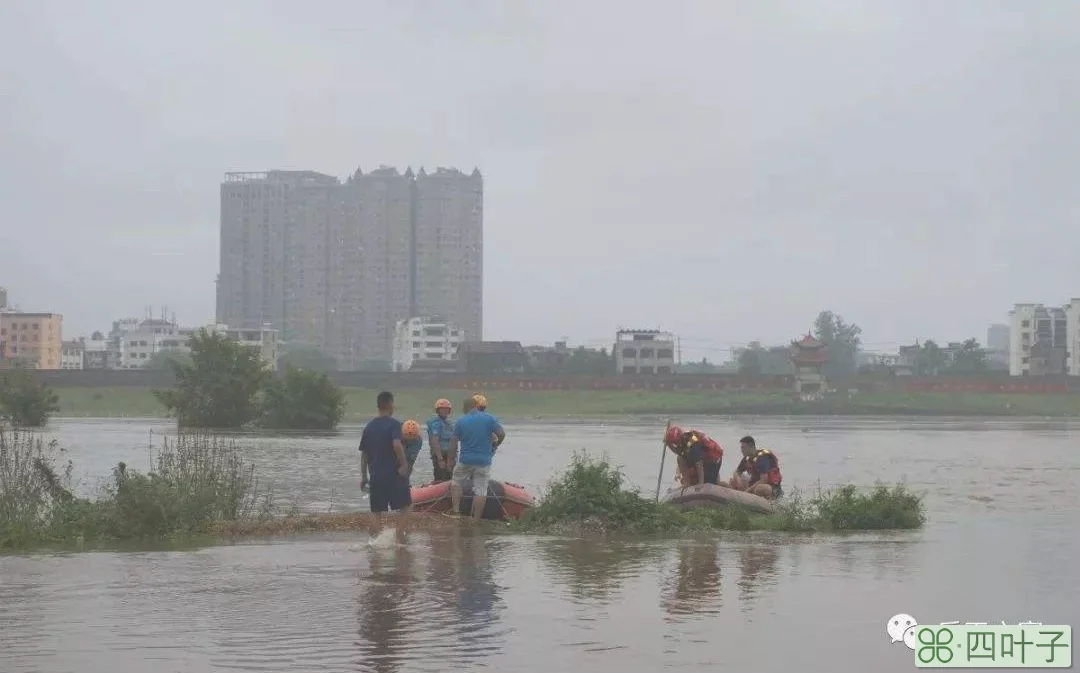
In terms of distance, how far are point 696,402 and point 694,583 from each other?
347 ft

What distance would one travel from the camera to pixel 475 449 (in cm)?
1761

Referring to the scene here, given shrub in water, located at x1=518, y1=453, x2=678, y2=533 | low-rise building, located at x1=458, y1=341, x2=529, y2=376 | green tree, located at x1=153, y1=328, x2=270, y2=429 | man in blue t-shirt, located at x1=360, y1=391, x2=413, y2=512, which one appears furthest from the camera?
low-rise building, located at x1=458, y1=341, x2=529, y2=376

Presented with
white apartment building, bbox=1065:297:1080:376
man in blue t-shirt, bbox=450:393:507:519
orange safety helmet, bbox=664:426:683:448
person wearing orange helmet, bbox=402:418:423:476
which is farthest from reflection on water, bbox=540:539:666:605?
white apartment building, bbox=1065:297:1080:376

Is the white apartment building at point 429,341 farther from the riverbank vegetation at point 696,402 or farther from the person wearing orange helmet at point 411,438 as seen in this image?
the person wearing orange helmet at point 411,438

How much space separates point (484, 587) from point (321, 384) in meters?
57.0

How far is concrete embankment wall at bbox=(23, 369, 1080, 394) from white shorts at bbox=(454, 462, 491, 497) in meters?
92.1

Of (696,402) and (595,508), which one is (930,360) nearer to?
(696,402)

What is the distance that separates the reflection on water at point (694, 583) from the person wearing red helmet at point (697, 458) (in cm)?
331

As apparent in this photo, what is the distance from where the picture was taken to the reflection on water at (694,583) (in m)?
11.8

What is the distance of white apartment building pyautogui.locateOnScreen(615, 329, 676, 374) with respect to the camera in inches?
6230

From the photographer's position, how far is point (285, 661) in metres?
9.52

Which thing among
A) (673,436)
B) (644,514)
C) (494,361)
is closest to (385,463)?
(644,514)

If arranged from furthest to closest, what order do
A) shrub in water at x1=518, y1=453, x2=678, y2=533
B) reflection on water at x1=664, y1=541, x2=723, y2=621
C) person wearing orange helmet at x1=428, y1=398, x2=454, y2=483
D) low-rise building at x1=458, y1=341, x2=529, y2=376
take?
low-rise building at x1=458, y1=341, x2=529, y2=376 < person wearing orange helmet at x1=428, y1=398, x2=454, y2=483 < shrub in water at x1=518, y1=453, x2=678, y2=533 < reflection on water at x1=664, y1=541, x2=723, y2=621

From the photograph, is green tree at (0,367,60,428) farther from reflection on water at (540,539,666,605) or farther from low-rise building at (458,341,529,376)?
low-rise building at (458,341,529,376)
